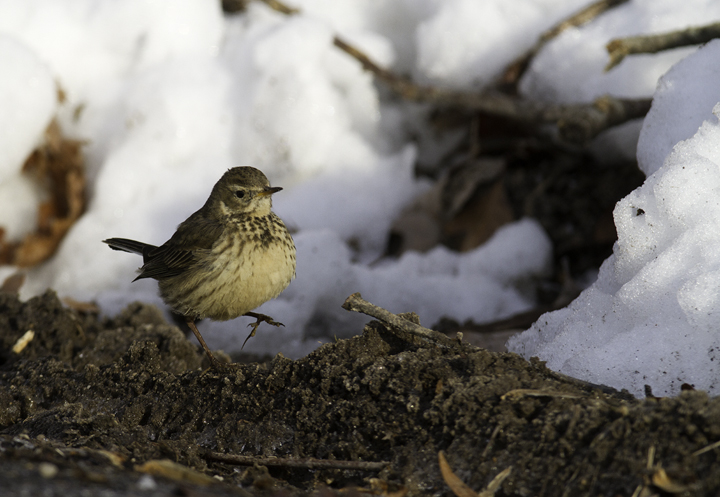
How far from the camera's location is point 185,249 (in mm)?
4219

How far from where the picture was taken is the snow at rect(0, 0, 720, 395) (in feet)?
17.4

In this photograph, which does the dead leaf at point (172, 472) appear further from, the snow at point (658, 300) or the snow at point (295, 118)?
the snow at point (295, 118)

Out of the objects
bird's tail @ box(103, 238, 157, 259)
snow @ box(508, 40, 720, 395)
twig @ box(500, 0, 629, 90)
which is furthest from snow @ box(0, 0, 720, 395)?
snow @ box(508, 40, 720, 395)

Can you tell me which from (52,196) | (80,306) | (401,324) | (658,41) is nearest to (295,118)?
(52,196)

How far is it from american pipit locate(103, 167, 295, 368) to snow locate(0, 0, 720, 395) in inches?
34.4

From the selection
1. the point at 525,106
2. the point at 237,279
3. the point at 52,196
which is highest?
the point at 525,106

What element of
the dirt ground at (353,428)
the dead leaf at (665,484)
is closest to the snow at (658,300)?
the dirt ground at (353,428)

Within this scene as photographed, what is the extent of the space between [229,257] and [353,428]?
168 centimetres

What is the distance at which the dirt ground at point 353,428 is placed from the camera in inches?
77.5

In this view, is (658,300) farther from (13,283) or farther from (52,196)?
(52,196)

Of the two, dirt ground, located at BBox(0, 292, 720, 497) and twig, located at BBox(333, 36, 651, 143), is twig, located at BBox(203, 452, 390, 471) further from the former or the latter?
twig, located at BBox(333, 36, 651, 143)

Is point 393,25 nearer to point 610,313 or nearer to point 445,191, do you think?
point 445,191

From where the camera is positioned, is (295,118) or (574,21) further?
(295,118)

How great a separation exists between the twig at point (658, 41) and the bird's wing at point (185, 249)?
2698mm
